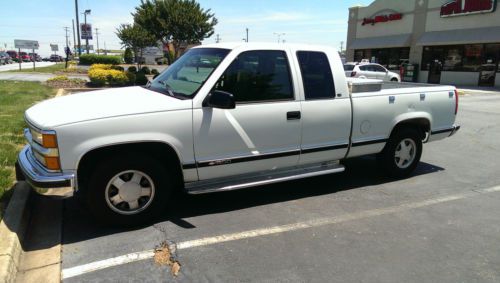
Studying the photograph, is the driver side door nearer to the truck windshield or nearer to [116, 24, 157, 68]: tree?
the truck windshield

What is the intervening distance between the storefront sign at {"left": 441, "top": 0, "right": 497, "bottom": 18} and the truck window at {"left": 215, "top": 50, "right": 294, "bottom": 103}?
25345mm

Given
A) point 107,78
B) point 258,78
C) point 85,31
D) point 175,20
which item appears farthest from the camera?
point 85,31

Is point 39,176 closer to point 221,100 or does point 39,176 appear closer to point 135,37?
point 221,100

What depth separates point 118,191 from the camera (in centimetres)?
404

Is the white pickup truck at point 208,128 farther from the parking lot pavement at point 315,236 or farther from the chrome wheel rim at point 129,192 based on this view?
the parking lot pavement at point 315,236

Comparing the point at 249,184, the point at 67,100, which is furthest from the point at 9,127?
the point at 249,184

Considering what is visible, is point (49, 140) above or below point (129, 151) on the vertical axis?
above

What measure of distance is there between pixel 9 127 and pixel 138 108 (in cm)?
517

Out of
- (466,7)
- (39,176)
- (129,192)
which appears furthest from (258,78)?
(466,7)

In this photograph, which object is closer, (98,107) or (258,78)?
(98,107)

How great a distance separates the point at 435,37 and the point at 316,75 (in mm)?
26746

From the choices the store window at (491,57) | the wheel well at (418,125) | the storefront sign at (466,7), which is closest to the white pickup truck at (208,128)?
the wheel well at (418,125)

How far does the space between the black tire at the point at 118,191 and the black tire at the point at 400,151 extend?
312 cm

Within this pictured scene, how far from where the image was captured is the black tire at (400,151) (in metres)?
5.78
